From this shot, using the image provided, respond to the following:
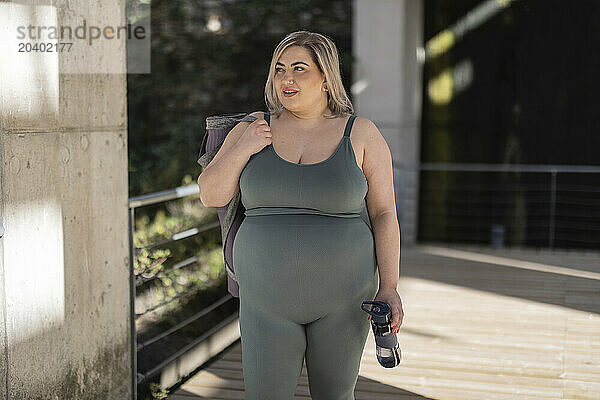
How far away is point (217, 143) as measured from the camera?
1938 mm

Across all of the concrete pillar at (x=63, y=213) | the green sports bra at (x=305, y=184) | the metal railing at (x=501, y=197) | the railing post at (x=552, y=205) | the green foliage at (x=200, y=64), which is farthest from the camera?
the green foliage at (x=200, y=64)

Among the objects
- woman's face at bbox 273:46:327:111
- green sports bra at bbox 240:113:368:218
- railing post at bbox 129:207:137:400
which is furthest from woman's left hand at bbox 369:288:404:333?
railing post at bbox 129:207:137:400

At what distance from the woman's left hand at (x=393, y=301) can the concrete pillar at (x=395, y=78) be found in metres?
5.33

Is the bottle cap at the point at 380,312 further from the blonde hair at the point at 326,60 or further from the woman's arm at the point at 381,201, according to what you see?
the blonde hair at the point at 326,60

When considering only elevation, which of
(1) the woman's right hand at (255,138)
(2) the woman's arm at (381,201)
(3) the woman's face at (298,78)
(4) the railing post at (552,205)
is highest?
(3) the woman's face at (298,78)

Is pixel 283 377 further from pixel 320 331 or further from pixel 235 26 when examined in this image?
pixel 235 26

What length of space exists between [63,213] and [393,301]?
1.12 m

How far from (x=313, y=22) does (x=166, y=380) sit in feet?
17.7

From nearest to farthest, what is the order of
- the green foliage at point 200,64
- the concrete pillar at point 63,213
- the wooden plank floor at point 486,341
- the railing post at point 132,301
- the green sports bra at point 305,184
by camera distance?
the green sports bra at point 305,184 → the concrete pillar at point 63,213 → the railing post at point 132,301 → the wooden plank floor at point 486,341 → the green foliage at point 200,64

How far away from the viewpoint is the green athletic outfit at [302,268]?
1.74 metres

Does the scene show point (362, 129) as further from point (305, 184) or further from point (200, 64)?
point (200, 64)

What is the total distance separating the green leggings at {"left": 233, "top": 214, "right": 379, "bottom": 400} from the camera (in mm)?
1748

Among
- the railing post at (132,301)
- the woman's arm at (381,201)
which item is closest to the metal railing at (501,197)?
the railing post at (132,301)

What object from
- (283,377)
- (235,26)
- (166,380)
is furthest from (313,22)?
(283,377)
